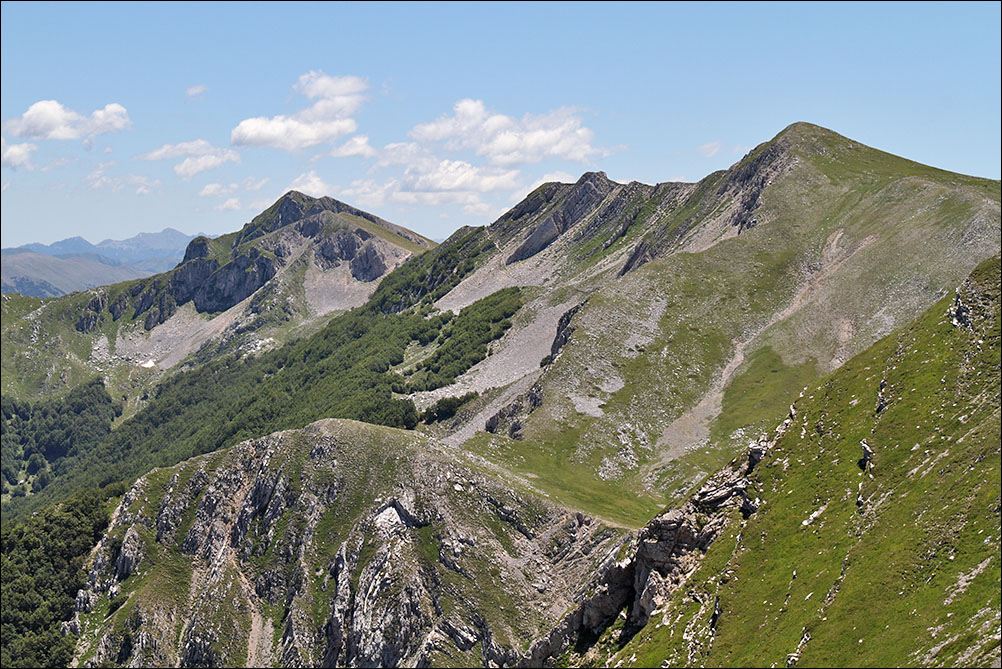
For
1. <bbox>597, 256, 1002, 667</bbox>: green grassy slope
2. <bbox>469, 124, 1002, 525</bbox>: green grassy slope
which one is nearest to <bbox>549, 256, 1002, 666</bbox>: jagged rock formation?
<bbox>597, 256, 1002, 667</bbox>: green grassy slope

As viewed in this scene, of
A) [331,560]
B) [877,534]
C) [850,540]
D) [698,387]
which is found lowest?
[331,560]

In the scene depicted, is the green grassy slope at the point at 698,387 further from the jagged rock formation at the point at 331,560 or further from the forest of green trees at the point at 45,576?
the forest of green trees at the point at 45,576

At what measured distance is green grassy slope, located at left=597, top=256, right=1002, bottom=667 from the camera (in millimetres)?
45219

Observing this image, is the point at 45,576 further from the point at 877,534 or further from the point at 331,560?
the point at 877,534

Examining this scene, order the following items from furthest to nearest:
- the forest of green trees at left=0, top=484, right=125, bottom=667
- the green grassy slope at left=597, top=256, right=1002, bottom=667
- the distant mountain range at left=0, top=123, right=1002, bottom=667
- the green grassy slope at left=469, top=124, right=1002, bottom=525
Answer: the green grassy slope at left=469, top=124, right=1002, bottom=525 < the forest of green trees at left=0, top=484, right=125, bottom=667 < the distant mountain range at left=0, top=123, right=1002, bottom=667 < the green grassy slope at left=597, top=256, right=1002, bottom=667

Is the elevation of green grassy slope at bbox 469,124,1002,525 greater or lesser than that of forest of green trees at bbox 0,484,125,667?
greater

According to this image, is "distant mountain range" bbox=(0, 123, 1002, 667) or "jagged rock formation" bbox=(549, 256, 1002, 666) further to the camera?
"distant mountain range" bbox=(0, 123, 1002, 667)

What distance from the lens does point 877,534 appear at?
5375 centimetres

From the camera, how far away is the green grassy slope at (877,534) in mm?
45219

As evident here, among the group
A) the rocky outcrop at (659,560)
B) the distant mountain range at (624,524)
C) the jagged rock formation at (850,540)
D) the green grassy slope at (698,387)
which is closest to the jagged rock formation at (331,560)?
the distant mountain range at (624,524)

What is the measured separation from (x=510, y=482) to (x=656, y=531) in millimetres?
76803

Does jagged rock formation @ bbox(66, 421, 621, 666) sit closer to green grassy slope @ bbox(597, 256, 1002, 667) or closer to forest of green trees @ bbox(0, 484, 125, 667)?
forest of green trees @ bbox(0, 484, 125, 667)

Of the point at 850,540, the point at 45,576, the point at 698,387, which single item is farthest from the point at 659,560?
the point at 45,576

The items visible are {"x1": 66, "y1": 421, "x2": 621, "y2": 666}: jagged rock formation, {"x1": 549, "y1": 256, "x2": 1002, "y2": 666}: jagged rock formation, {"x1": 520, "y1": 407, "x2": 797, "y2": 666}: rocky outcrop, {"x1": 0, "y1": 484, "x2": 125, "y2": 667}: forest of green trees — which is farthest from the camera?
{"x1": 0, "y1": 484, "x2": 125, "y2": 667}: forest of green trees
